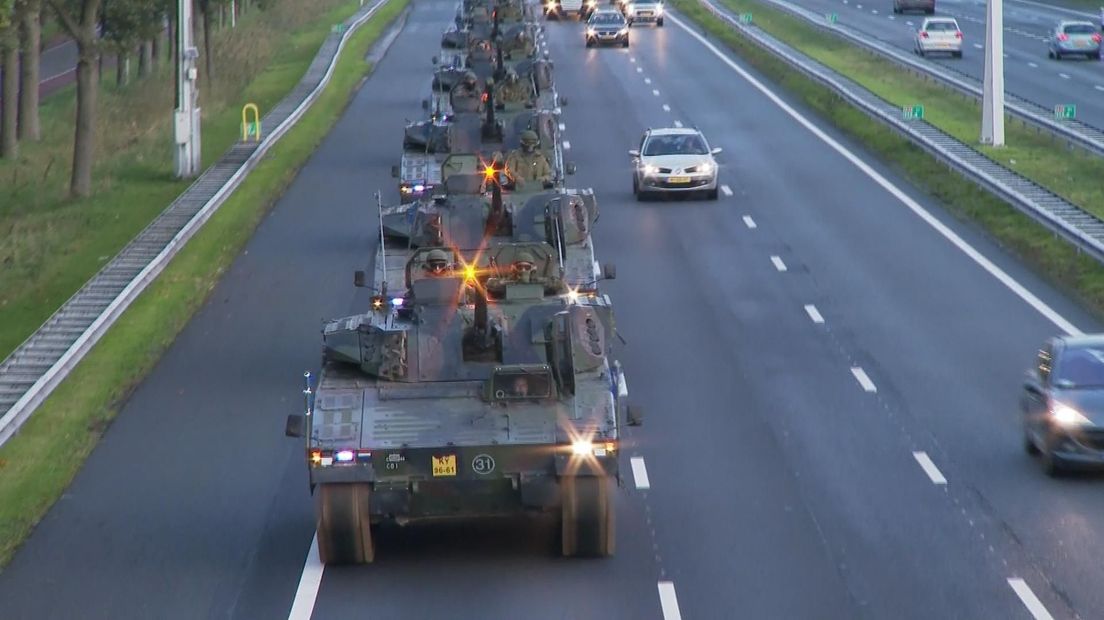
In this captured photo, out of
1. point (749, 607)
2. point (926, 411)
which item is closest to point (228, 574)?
point (749, 607)

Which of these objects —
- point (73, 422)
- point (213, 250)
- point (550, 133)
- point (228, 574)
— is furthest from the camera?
point (550, 133)

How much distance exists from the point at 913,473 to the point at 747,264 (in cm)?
1297

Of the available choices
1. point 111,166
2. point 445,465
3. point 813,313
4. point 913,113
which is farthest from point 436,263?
point 913,113

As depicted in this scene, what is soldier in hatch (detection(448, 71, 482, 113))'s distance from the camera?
41344 mm

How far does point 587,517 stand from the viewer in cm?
1673

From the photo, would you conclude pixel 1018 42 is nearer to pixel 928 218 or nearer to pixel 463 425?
pixel 928 218

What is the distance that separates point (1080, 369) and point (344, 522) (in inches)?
315

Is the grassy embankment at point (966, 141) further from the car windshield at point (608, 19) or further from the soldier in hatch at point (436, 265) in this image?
the soldier in hatch at point (436, 265)

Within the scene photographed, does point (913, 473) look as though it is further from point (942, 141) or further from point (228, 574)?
point (942, 141)

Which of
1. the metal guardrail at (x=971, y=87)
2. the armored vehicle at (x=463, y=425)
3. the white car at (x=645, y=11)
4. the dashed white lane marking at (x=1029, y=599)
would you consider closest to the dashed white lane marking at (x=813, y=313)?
the armored vehicle at (x=463, y=425)

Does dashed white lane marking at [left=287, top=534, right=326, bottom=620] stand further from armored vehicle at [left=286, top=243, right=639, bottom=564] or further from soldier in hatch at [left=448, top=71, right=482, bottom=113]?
soldier in hatch at [left=448, top=71, right=482, bottom=113]

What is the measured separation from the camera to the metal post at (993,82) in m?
42.6

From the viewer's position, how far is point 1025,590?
16078mm

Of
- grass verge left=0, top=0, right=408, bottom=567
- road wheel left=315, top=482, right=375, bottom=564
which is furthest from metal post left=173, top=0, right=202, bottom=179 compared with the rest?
road wheel left=315, top=482, right=375, bottom=564
